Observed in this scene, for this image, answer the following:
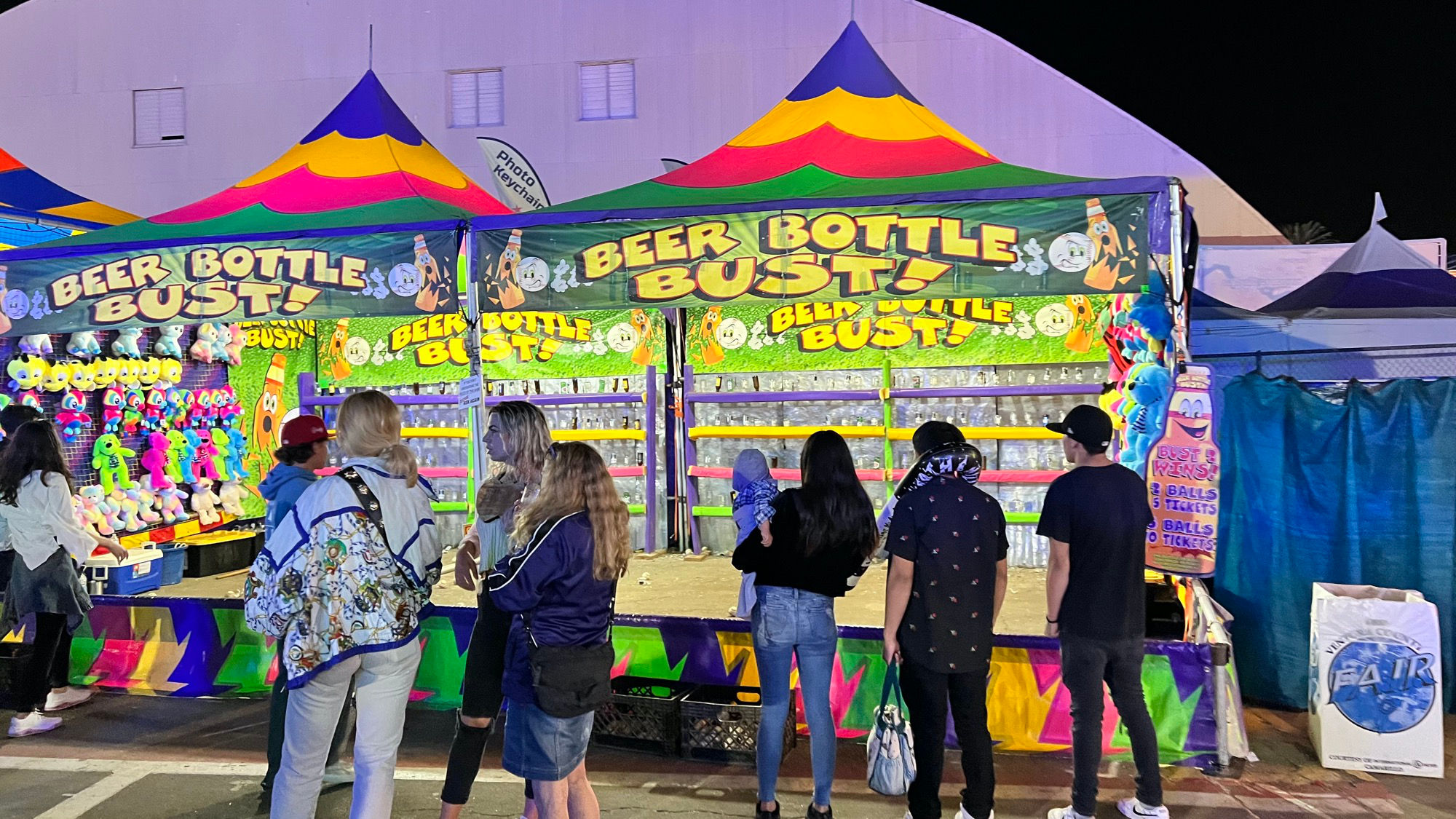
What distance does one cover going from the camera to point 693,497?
9.73 meters

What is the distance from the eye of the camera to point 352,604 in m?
3.36

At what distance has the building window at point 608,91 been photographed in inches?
616

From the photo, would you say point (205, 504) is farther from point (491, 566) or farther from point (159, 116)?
point (159, 116)

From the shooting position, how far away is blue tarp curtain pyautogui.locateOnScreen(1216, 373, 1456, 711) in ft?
18.2

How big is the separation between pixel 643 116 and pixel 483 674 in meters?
13.1

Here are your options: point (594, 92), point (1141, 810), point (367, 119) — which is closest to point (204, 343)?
point (367, 119)

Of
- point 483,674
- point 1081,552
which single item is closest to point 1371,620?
point 1081,552

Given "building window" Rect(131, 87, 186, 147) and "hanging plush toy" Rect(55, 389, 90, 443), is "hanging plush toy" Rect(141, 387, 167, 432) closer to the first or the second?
"hanging plush toy" Rect(55, 389, 90, 443)

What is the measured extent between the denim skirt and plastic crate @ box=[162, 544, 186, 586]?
6.54m

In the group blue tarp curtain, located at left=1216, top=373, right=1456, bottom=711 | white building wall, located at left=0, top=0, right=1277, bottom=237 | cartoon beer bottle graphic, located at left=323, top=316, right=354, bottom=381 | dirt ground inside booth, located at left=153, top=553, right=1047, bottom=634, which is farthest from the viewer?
white building wall, located at left=0, top=0, right=1277, bottom=237

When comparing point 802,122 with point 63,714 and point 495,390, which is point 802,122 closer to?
point 495,390

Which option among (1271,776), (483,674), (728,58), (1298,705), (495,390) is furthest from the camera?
(728,58)

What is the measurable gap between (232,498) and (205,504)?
0.34 m

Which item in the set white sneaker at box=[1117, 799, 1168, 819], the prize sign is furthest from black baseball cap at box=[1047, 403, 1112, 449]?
white sneaker at box=[1117, 799, 1168, 819]
